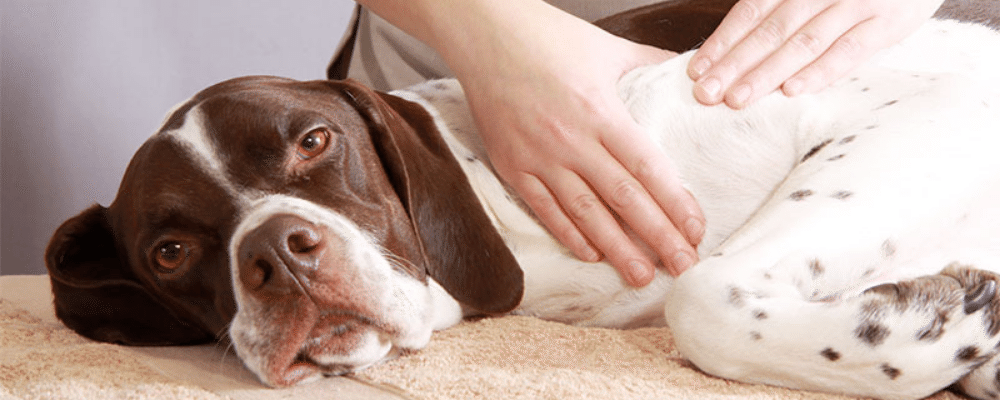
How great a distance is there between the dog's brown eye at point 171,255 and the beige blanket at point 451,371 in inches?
8.6

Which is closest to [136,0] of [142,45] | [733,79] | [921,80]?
[142,45]

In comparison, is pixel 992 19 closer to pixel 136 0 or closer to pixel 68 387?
pixel 68 387

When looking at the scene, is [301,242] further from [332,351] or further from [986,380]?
[986,380]

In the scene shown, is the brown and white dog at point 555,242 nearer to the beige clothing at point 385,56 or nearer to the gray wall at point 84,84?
the beige clothing at point 385,56

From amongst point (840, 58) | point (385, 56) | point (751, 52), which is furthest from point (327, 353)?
point (385, 56)

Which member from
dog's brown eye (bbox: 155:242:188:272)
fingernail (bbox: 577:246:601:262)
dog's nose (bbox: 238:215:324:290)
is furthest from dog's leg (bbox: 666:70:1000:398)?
dog's brown eye (bbox: 155:242:188:272)

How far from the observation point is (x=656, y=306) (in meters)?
2.19

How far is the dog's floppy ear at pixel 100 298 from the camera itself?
2.30 metres

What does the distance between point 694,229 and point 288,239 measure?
0.91 metres

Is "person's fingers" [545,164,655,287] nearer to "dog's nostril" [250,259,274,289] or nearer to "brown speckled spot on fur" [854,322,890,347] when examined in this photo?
"brown speckled spot on fur" [854,322,890,347]

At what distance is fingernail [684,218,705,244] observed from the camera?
2.11 meters

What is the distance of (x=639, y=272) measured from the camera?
2137 millimetres

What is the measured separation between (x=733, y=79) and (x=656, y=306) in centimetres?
56

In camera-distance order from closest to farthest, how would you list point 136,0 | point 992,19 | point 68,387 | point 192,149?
point 68,387, point 192,149, point 992,19, point 136,0
